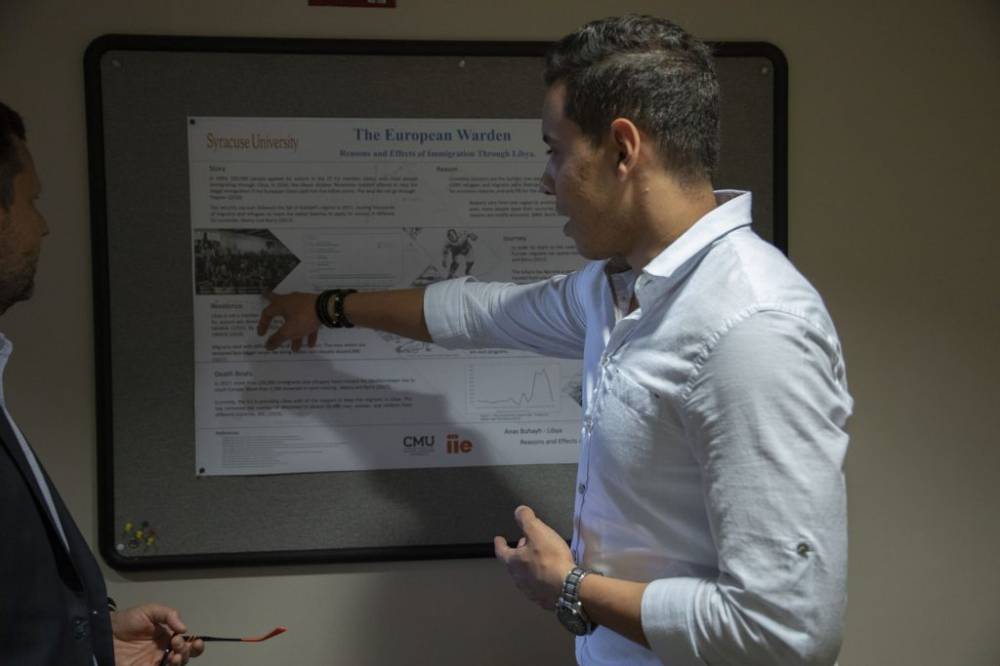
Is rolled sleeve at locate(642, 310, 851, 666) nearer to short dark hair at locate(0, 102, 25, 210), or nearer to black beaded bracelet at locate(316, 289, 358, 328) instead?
black beaded bracelet at locate(316, 289, 358, 328)

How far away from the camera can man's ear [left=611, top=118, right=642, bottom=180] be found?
100 cm

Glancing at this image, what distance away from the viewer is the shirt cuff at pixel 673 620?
3.00 ft

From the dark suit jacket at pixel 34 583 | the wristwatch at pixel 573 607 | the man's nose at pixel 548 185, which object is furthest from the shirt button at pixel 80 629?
the man's nose at pixel 548 185

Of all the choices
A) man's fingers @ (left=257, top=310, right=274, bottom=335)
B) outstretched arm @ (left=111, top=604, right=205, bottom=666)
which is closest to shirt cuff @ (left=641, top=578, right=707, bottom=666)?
outstretched arm @ (left=111, top=604, right=205, bottom=666)

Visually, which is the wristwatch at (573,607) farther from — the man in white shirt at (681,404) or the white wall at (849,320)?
the white wall at (849,320)

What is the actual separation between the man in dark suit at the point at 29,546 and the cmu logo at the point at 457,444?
27.6 inches

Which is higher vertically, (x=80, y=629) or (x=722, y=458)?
(x=722, y=458)

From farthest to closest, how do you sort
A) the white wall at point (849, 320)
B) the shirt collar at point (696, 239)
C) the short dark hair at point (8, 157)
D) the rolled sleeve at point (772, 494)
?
the white wall at point (849, 320) → the short dark hair at point (8, 157) → the shirt collar at point (696, 239) → the rolled sleeve at point (772, 494)

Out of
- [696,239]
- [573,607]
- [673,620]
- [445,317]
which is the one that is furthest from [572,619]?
[445,317]

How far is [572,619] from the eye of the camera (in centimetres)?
102

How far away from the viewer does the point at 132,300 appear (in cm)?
157

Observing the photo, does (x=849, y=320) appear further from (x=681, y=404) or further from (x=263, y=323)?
(x=263, y=323)

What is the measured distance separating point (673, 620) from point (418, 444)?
820 millimetres

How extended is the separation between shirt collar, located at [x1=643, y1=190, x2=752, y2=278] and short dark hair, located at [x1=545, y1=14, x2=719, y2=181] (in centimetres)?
6
